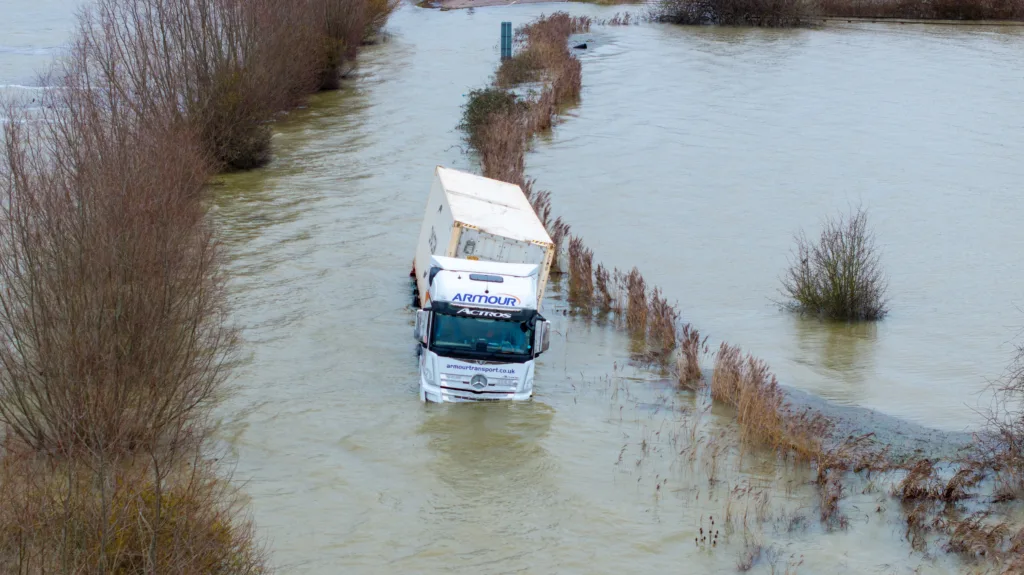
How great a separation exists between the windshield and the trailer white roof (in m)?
2.67

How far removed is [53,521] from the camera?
33.0 ft

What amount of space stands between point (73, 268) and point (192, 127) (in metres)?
18.7

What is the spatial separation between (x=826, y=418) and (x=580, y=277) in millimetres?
8083

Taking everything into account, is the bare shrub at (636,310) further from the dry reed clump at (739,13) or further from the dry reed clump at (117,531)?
the dry reed clump at (739,13)

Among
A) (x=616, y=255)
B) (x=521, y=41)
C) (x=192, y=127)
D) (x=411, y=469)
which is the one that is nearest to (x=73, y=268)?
(x=411, y=469)

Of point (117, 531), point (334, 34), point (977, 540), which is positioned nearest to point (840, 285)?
point (977, 540)

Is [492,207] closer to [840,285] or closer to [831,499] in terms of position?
[840,285]

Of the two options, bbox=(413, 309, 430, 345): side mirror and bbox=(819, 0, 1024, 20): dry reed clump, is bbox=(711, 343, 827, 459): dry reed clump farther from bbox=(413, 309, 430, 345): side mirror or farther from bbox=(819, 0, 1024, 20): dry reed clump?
bbox=(819, 0, 1024, 20): dry reed clump

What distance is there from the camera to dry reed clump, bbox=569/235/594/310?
81.0 feet

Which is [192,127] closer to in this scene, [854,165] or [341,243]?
[341,243]

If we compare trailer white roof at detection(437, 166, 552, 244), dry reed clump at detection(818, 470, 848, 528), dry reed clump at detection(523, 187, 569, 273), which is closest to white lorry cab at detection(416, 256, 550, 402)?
trailer white roof at detection(437, 166, 552, 244)

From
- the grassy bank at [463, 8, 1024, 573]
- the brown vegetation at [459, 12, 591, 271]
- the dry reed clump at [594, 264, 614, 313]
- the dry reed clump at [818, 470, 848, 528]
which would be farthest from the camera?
the brown vegetation at [459, 12, 591, 271]

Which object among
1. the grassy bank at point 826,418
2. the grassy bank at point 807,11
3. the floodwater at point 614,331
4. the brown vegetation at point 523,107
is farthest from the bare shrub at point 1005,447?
the grassy bank at point 807,11

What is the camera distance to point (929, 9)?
8088 cm
